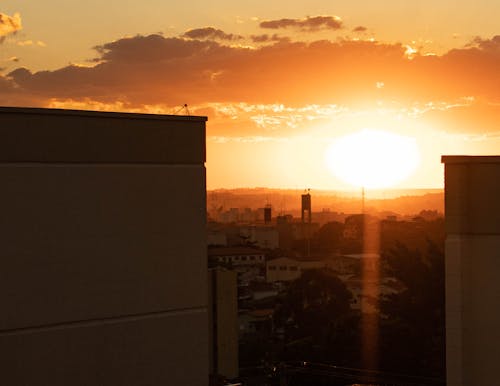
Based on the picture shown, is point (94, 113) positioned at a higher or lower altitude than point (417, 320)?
higher

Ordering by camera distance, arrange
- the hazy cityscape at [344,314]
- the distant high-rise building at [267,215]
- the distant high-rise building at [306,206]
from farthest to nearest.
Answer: the distant high-rise building at [267,215] → the distant high-rise building at [306,206] → the hazy cityscape at [344,314]

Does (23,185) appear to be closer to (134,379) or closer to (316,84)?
(134,379)

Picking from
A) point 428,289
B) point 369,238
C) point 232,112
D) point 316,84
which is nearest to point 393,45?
point 316,84

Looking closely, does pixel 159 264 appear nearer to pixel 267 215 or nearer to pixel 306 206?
pixel 306 206

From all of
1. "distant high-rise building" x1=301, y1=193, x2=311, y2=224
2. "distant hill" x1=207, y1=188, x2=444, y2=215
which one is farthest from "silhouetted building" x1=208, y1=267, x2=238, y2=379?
"distant hill" x1=207, y1=188, x2=444, y2=215

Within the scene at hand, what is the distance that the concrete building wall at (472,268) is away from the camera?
439cm

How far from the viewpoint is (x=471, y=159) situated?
14.3 feet

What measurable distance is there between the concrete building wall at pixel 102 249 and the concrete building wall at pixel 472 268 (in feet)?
5.20

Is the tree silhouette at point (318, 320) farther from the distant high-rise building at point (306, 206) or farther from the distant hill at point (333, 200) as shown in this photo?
the distant hill at point (333, 200)

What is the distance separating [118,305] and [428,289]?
784 centimetres

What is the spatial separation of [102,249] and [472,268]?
225 cm

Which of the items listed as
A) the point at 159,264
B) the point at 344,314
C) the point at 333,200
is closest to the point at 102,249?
the point at 159,264

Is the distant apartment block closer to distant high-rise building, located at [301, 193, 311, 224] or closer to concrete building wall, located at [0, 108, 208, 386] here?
distant high-rise building, located at [301, 193, 311, 224]

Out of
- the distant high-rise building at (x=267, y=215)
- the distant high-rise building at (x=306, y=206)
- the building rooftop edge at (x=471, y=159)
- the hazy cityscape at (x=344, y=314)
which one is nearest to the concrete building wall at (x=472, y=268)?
the building rooftop edge at (x=471, y=159)
